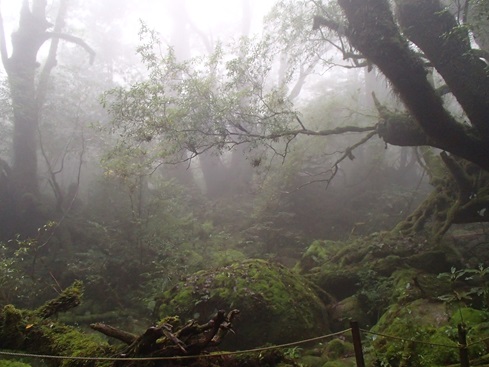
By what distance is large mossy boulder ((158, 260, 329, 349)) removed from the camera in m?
6.00

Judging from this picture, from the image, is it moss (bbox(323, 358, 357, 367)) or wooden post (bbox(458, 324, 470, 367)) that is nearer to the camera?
wooden post (bbox(458, 324, 470, 367))

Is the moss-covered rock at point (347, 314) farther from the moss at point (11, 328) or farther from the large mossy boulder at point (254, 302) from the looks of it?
the moss at point (11, 328)

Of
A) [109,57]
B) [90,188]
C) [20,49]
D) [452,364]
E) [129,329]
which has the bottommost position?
[452,364]

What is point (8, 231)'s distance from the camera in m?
12.6

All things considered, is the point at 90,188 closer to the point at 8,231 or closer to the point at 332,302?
the point at 8,231

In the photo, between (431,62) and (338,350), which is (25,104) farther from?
(338,350)

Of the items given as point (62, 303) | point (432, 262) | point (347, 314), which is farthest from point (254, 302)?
point (432, 262)

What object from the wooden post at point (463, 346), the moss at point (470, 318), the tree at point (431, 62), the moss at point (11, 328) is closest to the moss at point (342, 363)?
the moss at point (470, 318)

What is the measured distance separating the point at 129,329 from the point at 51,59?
543 inches

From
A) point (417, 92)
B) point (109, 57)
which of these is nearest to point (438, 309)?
point (417, 92)

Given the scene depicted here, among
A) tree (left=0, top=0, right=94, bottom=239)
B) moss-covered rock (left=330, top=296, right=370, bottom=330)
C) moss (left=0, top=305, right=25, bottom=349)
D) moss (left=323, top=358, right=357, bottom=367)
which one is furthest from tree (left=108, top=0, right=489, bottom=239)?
tree (left=0, top=0, right=94, bottom=239)

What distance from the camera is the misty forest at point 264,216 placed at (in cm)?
424

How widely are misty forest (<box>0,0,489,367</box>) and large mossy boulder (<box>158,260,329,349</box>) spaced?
0.03 metres

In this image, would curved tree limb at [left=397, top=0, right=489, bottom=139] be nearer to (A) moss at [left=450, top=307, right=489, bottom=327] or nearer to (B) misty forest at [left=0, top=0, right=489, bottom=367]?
(B) misty forest at [left=0, top=0, right=489, bottom=367]
